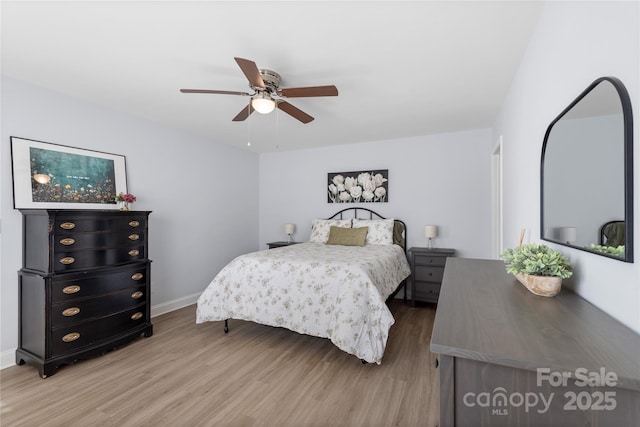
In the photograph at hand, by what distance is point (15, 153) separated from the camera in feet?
8.00

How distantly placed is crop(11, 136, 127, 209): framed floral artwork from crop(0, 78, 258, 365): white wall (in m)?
0.07

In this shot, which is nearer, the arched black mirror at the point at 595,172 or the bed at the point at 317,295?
the arched black mirror at the point at 595,172

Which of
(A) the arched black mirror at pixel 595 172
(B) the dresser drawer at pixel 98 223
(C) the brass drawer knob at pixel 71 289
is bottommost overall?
(C) the brass drawer knob at pixel 71 289

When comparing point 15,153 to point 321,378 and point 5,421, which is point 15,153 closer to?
Result: point 5,421

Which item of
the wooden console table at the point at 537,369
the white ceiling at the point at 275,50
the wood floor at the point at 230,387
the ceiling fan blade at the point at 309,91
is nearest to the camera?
the wooden console table at the point at 537,369

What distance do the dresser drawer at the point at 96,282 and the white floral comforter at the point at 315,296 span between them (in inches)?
26.8

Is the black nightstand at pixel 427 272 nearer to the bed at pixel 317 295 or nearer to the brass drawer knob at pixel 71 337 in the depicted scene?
the bed at pixel 317 295

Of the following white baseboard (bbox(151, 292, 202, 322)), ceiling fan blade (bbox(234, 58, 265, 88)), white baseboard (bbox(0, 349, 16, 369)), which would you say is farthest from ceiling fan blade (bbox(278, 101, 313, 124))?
white baseboard (bbox(0, 349, 16, 369))

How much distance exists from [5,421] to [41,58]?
243cm

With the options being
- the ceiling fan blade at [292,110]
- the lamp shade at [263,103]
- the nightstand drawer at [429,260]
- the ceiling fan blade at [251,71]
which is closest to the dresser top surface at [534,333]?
the ceiling fan blade at [251,71]

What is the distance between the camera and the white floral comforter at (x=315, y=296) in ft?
7.90

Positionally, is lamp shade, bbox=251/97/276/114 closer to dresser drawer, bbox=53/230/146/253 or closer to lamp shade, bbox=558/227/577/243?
dresser drawer, bbox=53/230/146/253

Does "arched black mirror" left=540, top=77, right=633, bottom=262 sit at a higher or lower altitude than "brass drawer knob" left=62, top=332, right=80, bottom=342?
higher

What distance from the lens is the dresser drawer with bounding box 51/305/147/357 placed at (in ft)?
7.66
